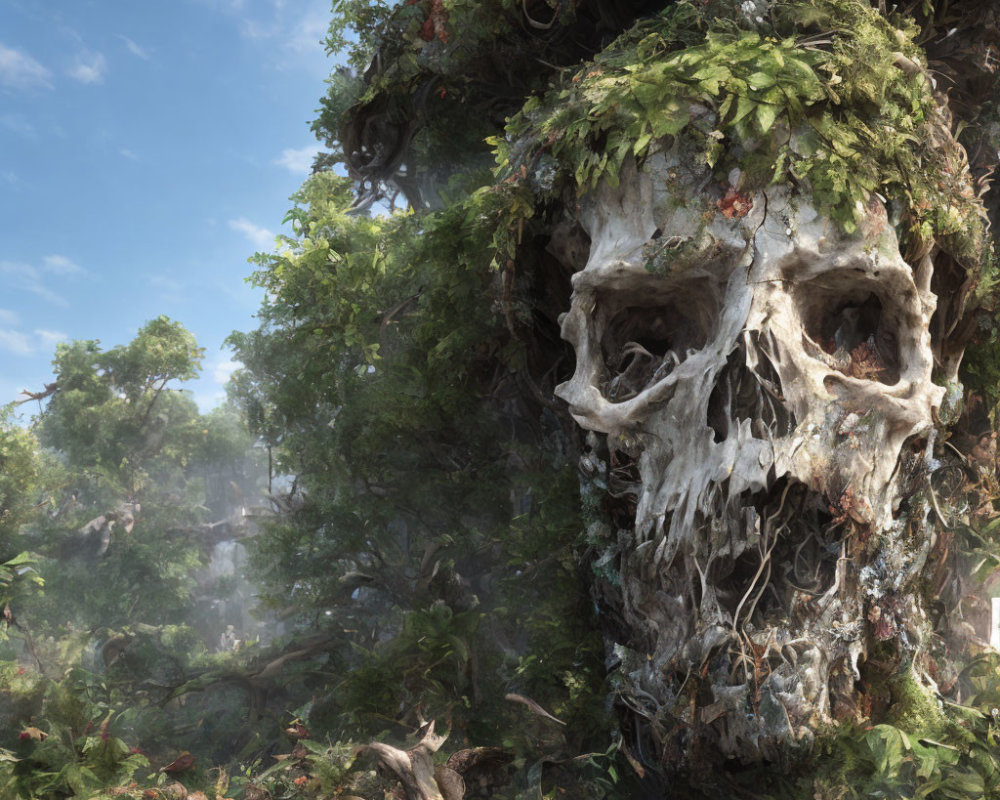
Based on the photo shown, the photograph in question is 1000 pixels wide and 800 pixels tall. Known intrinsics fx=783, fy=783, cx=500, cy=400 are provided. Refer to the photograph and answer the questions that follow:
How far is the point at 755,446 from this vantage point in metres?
4.75

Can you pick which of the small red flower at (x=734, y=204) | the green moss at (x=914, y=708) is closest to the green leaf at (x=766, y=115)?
the small red flower at (x=734, y=204)

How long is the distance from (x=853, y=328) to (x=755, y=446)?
4.44ft

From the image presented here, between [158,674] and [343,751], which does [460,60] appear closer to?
[343,751]

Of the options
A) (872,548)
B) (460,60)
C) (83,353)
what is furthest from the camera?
(83,353)

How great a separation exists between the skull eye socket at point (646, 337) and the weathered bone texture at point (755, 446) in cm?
3

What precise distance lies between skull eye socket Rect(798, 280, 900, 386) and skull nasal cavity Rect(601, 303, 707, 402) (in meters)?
0.75

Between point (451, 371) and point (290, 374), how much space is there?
294 centimetres

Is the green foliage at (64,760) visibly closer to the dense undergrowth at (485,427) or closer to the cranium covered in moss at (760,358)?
the dense undergrowth at (485,427)

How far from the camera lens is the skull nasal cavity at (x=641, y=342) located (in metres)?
5.61

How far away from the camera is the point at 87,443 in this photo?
1872 centimetres

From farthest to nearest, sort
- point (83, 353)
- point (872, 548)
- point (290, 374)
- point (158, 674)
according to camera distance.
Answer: point (83, 353) < point (158, 674) < point (290, 374) < point (872, 548)

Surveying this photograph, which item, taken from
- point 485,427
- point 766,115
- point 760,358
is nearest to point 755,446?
point 760,358

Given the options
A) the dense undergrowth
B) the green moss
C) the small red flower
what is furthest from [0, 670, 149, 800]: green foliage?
the small red flower

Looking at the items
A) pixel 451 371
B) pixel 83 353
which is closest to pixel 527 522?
pixel 451 371
